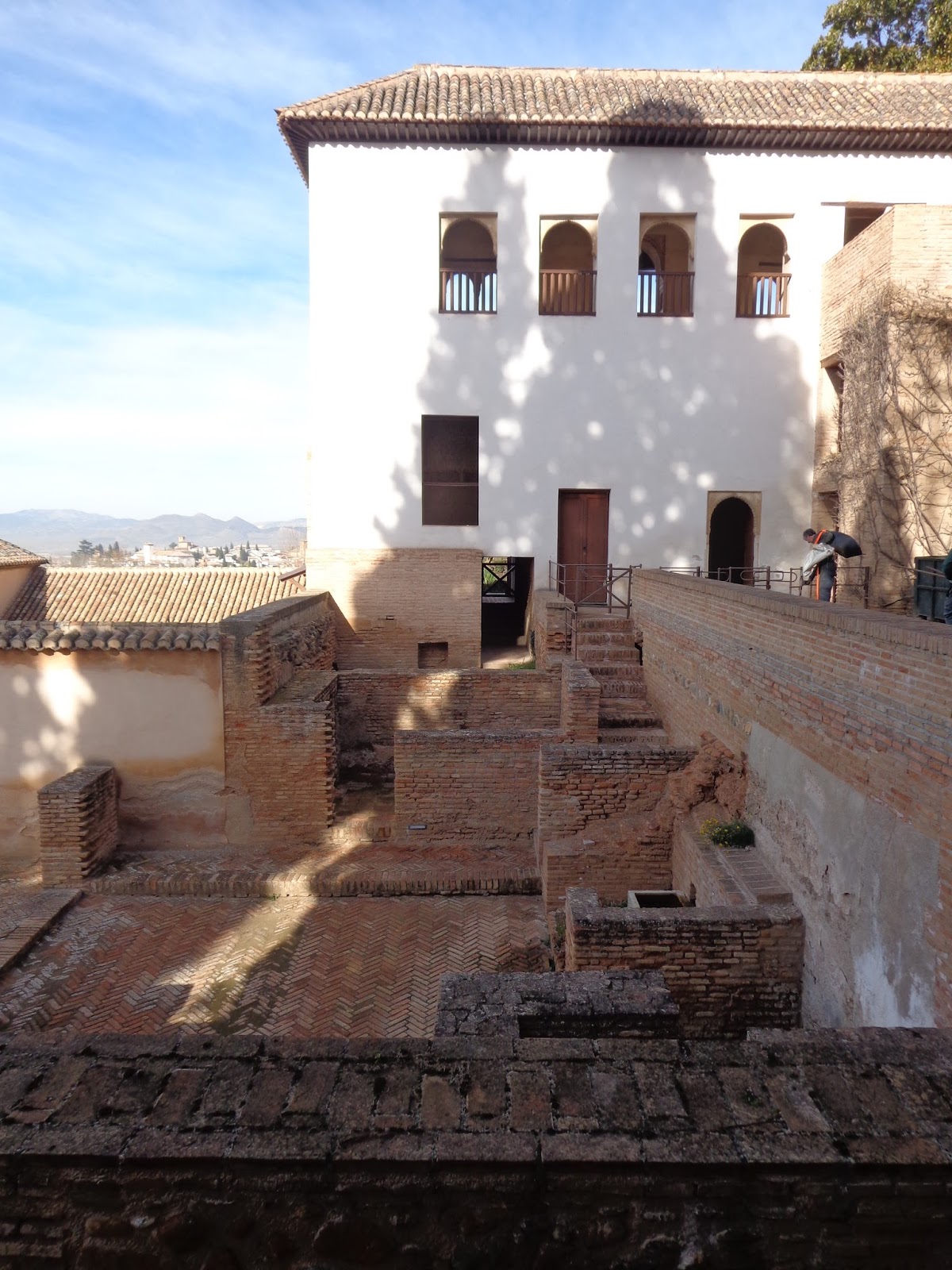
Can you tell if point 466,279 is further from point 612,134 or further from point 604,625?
point 604,625

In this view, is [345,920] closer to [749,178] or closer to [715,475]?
[715,475]

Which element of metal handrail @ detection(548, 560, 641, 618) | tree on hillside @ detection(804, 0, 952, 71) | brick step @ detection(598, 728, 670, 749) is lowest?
brick step @ detection(598, 728, 670, 749)

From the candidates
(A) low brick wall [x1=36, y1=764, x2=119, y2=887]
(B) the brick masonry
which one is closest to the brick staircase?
(A) low brick wall [x1=36, y1=764, x2=119, y2=887]

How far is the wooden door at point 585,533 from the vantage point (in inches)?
541

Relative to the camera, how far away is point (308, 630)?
11.2m

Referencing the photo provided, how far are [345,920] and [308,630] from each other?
5098mm

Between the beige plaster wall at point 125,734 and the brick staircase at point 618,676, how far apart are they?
4385 millimetres

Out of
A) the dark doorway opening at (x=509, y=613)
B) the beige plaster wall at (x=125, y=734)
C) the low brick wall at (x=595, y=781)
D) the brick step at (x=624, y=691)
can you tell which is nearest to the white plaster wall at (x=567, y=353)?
the dark doorway opening at (x=509, y=613)

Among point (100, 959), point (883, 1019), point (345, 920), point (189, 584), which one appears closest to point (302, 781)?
point (345, 920)

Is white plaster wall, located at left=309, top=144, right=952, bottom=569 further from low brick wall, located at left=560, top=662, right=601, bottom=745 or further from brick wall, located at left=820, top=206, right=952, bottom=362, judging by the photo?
low brick wall, located at left=560, top=662, right=601, bottom=745

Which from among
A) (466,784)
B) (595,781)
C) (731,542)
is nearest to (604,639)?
(466,784)

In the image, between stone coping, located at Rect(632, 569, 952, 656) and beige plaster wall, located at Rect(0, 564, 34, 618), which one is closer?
stone coping, located at Rect(632, 569, 952, 656)

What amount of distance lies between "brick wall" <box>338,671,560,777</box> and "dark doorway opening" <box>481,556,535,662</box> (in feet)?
11.6

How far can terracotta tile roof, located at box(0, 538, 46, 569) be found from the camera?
55.7 ft
